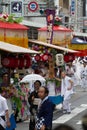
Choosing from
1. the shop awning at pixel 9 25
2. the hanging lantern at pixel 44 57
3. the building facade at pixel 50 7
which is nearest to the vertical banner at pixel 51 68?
the hanging lantern at pixel 44 57

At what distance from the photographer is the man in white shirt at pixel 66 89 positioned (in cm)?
1866

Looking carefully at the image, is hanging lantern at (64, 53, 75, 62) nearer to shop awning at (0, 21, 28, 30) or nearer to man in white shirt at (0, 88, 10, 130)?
shop awning at (0, 21, 28, 30)

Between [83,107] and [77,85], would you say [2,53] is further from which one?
[77,85]

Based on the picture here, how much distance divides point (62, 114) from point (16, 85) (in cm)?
320

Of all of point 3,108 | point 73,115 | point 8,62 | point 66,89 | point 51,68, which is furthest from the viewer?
point 51,68

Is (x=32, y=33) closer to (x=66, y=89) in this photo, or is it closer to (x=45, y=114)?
(x=66, y=89)

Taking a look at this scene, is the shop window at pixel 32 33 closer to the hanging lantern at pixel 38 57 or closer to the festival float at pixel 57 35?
the festival float at pixel 57 35

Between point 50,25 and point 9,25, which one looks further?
point 50,25

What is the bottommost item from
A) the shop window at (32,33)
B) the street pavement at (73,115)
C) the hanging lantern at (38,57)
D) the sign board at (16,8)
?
the street pavement at (73,115)

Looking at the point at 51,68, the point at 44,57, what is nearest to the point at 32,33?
the point at 44,57

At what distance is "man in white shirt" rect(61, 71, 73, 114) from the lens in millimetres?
18656

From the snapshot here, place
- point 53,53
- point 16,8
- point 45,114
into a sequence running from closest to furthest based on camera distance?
point 45,114, point 53,53, point 16,8

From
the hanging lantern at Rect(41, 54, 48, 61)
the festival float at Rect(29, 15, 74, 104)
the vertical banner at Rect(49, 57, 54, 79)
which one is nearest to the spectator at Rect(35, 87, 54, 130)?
the festival float at Rect(29, 15, 74, 104)

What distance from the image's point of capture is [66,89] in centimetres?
1883
